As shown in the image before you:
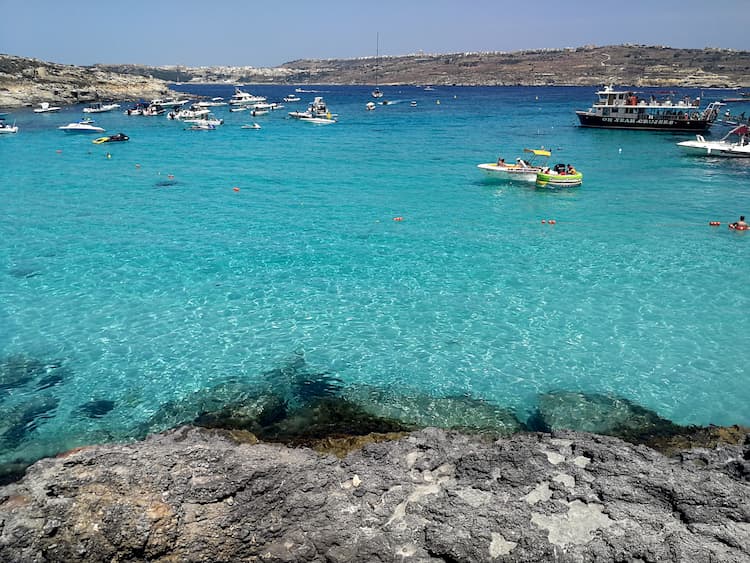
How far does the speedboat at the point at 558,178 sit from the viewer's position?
133 ft

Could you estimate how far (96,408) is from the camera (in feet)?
51.4

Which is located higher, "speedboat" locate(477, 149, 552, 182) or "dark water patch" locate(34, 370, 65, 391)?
"speedboat" locate(477, 149, 552, 182)

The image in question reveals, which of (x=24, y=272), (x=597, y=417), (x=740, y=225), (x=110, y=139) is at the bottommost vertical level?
(x=597, y=417)

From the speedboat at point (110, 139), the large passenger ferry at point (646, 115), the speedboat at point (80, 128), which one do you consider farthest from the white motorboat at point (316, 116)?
the large passenger ferry at point (646, 115)

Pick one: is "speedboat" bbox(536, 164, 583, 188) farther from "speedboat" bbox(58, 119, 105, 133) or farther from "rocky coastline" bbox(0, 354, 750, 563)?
"speedboat" bbox(58, 119, 105, 133)

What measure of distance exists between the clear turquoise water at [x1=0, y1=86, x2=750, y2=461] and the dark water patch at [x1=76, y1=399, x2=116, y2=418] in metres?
0.21

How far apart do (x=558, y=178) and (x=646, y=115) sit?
44.3 meters

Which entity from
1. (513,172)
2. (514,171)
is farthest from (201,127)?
(514,171)

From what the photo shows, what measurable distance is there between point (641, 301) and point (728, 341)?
3.76 m

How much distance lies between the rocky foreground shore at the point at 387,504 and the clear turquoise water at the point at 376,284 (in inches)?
154

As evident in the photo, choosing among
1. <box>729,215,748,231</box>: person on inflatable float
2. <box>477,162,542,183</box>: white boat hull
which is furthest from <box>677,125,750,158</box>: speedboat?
<box>729,215,748,231</box>: person on inflatable float

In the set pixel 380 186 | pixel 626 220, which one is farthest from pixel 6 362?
pixel 626 220

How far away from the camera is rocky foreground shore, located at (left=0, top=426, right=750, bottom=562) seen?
9430 millimetres

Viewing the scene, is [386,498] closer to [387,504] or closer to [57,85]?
[387,504]
